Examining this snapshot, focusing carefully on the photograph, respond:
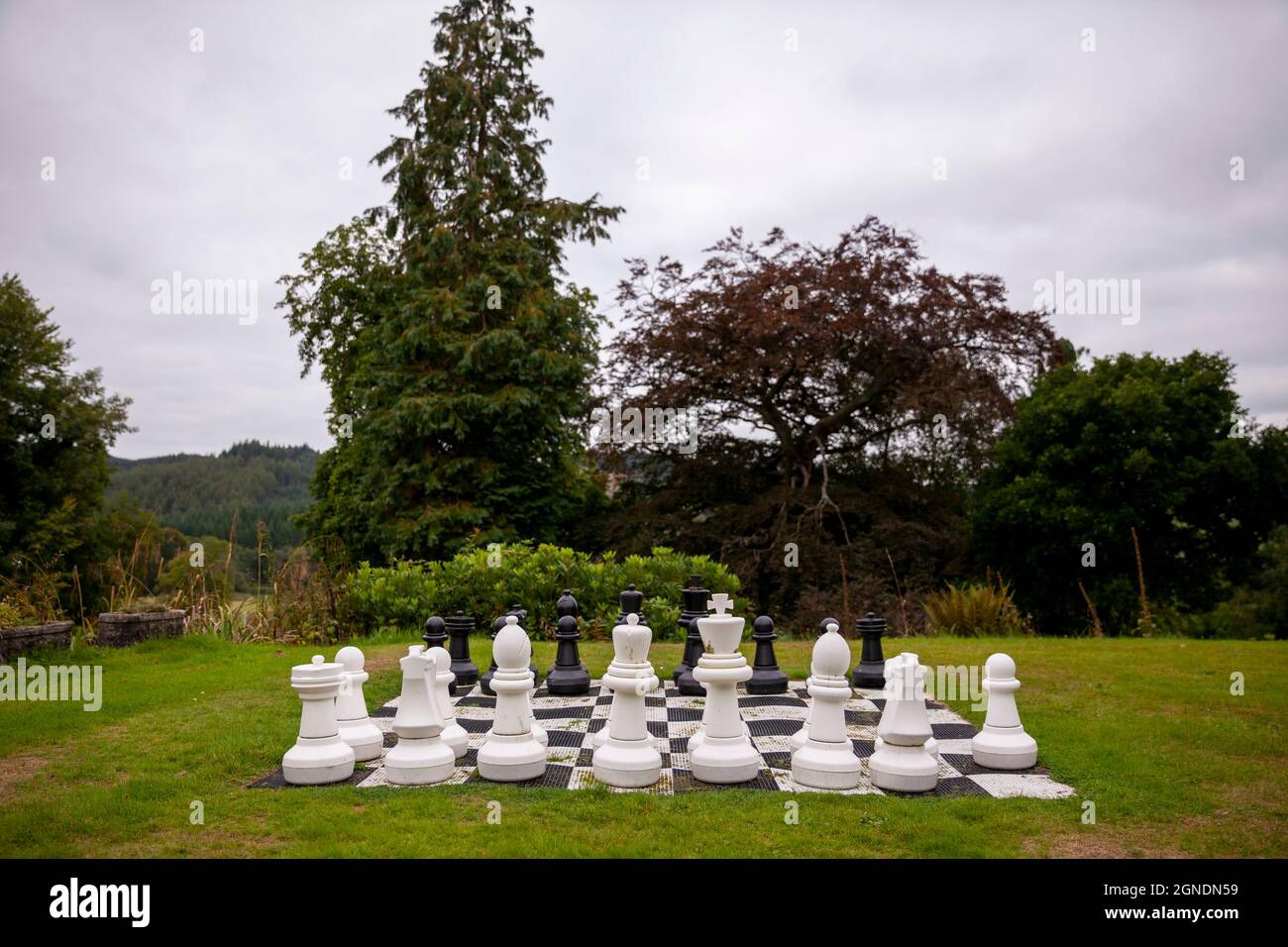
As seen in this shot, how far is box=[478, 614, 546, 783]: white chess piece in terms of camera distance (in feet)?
12.3

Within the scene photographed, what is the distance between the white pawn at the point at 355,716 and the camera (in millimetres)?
4074

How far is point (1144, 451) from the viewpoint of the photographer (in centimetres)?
1073

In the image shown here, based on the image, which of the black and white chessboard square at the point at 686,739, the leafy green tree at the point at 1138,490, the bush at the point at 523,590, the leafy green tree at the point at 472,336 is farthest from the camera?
the leafy green tree at the point at 472,336

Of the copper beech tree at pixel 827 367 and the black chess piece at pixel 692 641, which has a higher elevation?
the copper beech tree at pixel 827 367

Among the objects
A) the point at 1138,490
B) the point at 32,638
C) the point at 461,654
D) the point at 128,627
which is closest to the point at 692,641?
the point at 461,654

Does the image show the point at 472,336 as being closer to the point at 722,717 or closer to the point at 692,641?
the point at 692,641

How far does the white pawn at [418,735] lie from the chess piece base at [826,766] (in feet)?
5.14

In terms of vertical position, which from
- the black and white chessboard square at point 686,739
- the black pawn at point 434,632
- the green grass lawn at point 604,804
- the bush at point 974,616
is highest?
the black pawn at point 434,632

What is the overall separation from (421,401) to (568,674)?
797 cm

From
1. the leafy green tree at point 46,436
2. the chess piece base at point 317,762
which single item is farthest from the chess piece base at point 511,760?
the leafy green tree at point 46,436

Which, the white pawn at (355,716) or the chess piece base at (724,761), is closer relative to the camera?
the chess piece base at (724,761)

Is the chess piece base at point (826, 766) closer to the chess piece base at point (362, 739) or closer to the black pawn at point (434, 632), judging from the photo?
the chess piece base at point (362, 739)
